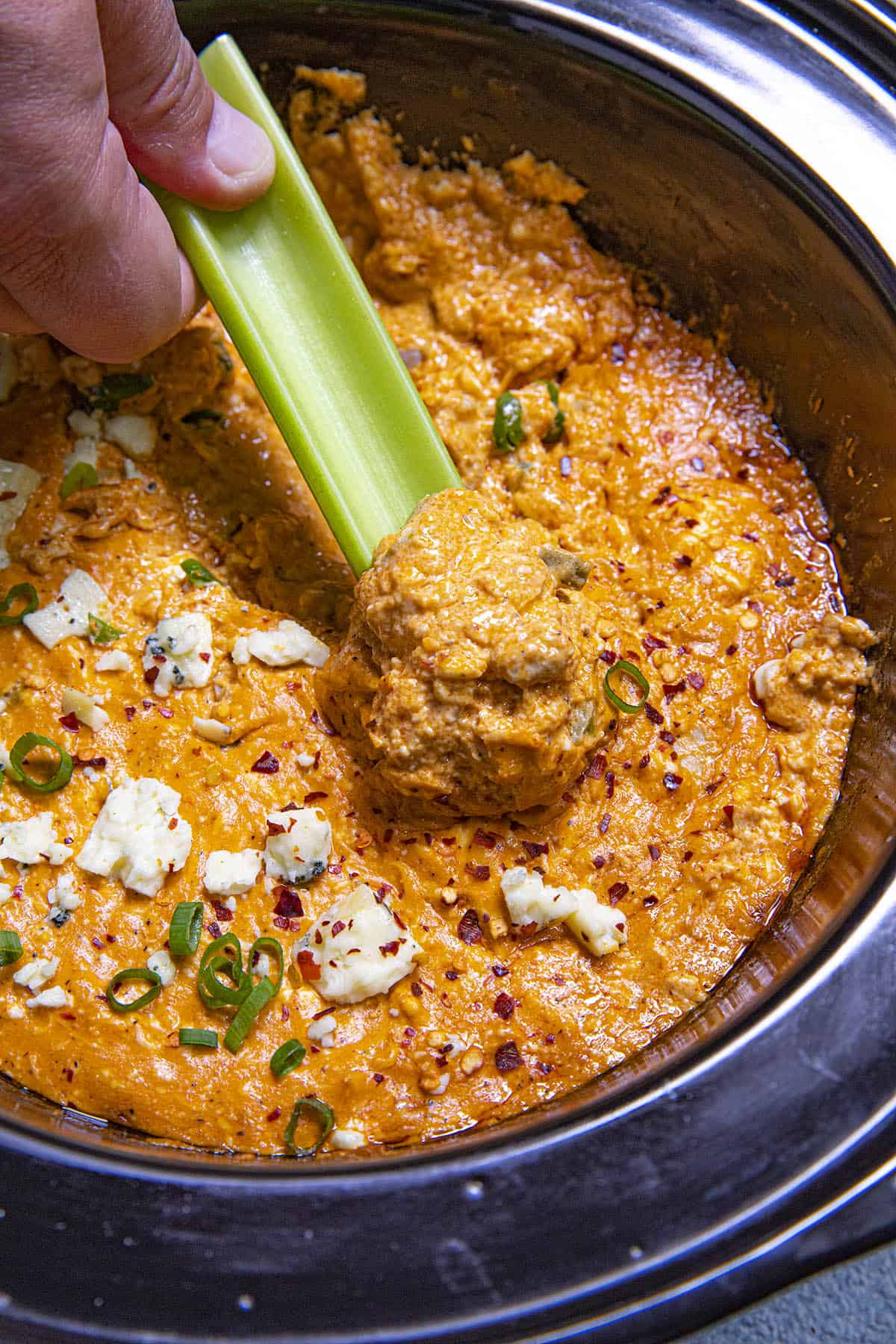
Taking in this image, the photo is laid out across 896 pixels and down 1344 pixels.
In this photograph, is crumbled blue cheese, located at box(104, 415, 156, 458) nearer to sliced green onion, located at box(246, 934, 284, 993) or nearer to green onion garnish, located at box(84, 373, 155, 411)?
green onion garnish, located at box(84, 373, 155, 411)

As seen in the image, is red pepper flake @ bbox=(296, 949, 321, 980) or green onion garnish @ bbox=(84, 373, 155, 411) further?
green onion garnish @ bbox=(84, 373, 155, 411)

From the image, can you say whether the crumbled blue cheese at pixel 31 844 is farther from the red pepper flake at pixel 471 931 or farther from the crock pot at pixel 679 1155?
the red pepper flake at pixel 471 931

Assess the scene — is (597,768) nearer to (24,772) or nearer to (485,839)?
(485,839)

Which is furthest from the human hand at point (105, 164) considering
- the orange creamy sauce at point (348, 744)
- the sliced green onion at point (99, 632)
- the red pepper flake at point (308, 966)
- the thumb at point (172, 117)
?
the red pepper flake at point (308, 966)

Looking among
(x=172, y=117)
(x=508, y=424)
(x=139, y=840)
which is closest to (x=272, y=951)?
(x=139, y=840)

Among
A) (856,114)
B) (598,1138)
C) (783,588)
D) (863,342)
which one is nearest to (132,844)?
(598,1138)

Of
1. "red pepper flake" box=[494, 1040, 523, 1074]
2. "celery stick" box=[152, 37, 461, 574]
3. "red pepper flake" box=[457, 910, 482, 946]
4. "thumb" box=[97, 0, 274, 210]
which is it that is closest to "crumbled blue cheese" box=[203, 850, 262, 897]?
"red pepper flake" box=[457, 910, 482, 946]
